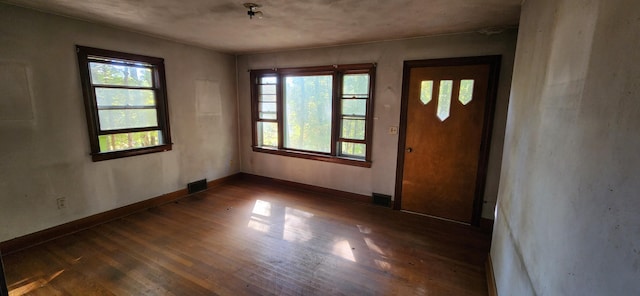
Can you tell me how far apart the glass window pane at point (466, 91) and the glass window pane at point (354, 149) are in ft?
4.75

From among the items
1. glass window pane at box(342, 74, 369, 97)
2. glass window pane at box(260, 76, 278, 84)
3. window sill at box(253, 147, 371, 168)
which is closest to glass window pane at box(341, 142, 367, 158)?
window sill at box(253, 147, 371, 168)

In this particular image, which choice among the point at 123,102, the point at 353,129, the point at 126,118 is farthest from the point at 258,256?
the point at 123,102

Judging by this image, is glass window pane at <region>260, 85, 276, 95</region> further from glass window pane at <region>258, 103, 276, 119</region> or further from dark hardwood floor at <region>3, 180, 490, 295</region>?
dark hardwood floor at <region>3, 180, 490, 295</region>

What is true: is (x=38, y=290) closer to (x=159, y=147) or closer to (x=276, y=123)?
(x=159, y=147)

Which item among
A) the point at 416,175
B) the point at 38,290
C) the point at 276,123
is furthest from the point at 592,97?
the point at 276,123

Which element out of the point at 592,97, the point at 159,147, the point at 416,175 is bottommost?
the point at 416,175

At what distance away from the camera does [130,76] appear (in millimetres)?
3477

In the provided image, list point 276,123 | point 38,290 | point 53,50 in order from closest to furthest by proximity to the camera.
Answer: point 38,290 → point 53,50 → point 276,123

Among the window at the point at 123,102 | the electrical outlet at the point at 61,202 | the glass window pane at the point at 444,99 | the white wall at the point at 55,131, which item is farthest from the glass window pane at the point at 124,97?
the glass window pane at the point at 444,99

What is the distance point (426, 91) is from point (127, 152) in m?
4.04

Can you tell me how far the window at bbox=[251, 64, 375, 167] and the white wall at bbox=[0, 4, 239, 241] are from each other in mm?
1455

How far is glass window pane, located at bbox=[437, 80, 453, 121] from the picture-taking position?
3287mm

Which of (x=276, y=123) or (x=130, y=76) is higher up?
(x=130, y=76)

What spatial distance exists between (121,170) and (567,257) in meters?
4.33
